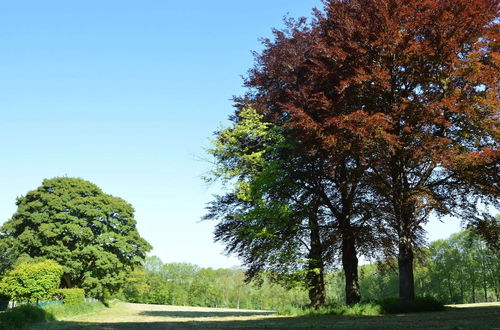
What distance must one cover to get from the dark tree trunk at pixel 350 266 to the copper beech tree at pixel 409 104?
2.29 m

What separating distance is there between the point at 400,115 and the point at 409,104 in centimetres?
54

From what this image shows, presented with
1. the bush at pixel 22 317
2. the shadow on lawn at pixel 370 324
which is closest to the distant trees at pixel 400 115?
the shadow on lawn at pixel 370 324

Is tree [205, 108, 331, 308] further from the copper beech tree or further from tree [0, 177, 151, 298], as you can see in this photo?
tree [0, 177, 151, 298]

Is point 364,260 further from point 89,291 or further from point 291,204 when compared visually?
point 89,291

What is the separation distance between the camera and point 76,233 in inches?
1363

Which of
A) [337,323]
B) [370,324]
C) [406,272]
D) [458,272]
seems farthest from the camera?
[458,272]

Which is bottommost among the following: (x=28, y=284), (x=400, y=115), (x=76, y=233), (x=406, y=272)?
(x=28, y=284)

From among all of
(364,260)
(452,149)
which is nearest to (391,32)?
(452,149)

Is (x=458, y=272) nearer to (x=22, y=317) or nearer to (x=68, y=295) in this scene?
(x=68, y=295)

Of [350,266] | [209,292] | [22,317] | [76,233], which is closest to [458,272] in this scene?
[209,292]

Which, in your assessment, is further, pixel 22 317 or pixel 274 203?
pixel 274 203

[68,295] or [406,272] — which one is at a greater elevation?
[406,272]

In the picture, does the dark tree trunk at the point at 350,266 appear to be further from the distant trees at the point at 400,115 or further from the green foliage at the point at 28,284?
the green foliage at the point at 28,284

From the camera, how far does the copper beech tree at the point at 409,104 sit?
15.3 metres
